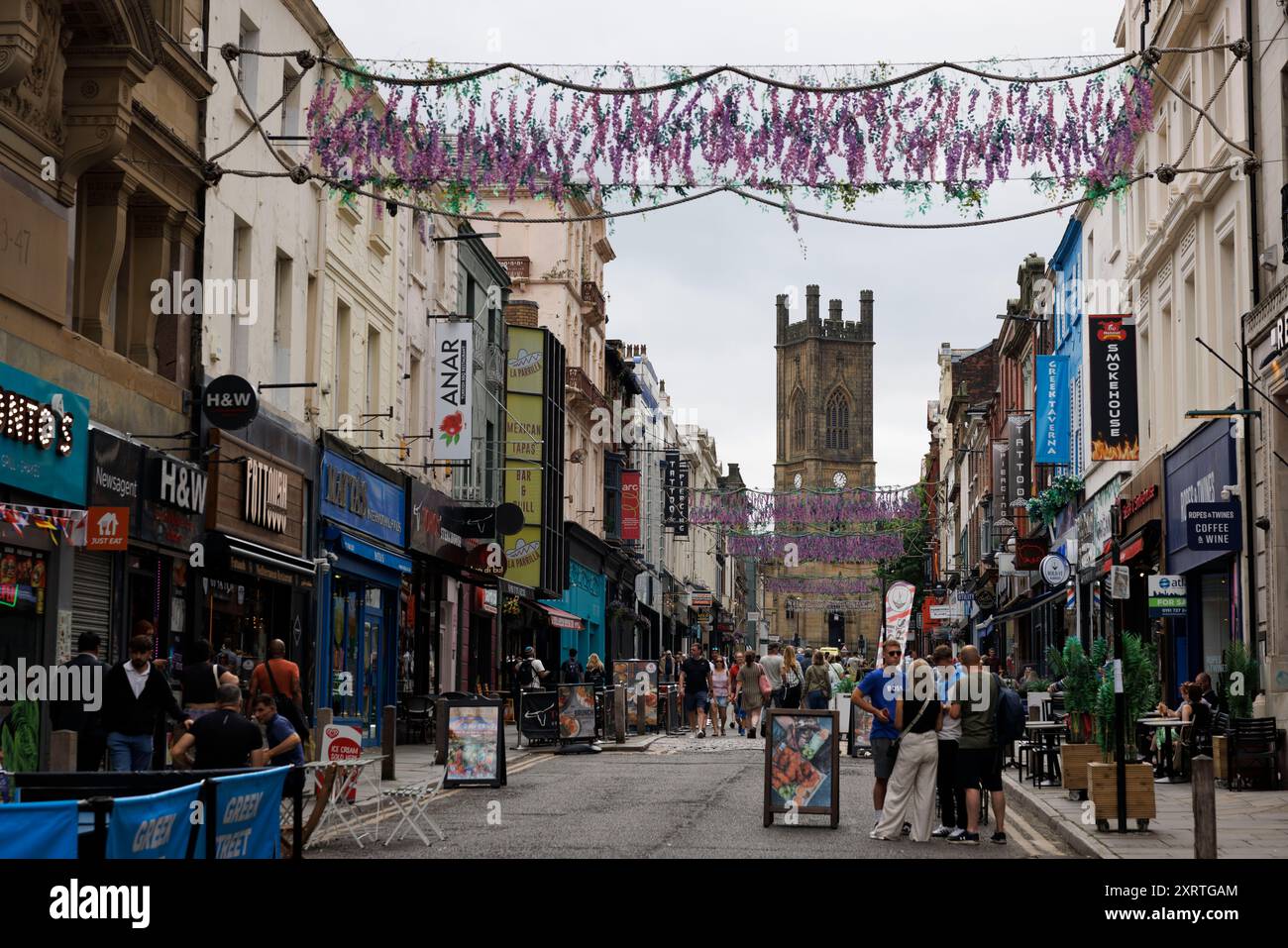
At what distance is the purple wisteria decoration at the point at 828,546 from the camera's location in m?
70.1

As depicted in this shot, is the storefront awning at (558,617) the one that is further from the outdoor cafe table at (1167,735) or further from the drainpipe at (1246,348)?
the drainpipe at (1246,348)

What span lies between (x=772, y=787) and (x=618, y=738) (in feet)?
48.2

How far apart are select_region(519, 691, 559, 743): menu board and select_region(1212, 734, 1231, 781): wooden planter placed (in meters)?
11.7

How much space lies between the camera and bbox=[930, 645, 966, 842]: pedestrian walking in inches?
615

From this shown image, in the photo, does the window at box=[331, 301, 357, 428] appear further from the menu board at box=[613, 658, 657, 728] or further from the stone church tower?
the stone church tower

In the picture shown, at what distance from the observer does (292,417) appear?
25578 mm

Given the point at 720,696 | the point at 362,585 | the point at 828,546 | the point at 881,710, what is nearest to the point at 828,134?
the point at 881,710

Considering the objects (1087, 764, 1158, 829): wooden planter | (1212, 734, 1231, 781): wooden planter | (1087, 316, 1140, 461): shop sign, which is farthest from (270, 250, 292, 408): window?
(1087, 764, 1158, 829): wooden planter

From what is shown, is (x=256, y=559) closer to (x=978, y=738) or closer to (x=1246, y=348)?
(x=978, y=738)

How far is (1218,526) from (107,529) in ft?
45.9

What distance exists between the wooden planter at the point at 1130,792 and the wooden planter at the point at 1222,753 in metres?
4.77

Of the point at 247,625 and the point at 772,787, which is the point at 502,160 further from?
the point at 247,625

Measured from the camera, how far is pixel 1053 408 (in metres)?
37.3
